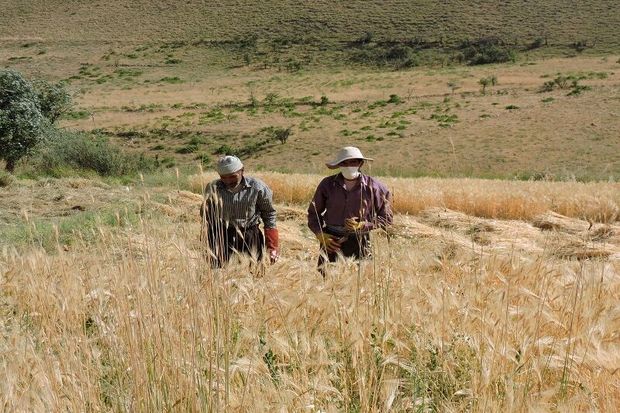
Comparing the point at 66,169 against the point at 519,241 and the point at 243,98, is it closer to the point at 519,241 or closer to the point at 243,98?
the point at 519,241

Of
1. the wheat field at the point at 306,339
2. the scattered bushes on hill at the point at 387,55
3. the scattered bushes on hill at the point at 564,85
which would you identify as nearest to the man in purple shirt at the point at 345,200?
the wheat field at the point at 306,339

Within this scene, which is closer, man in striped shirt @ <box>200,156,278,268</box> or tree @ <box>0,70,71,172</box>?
man in striped shirt @ <box>200,156,278,268</box>

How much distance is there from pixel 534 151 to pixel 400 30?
4723 centimetres

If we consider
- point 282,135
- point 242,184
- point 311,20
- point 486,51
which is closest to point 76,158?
point 282,135

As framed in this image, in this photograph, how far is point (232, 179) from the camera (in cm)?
563

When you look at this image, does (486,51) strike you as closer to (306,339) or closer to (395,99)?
(395,99)

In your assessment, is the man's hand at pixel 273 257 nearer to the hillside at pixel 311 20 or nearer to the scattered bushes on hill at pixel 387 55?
the scattered bushes on hill at pixel 387 55

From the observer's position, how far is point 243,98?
5103 cm

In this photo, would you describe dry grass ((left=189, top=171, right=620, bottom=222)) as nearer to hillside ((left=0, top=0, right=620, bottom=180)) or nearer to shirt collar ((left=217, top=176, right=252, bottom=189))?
hillside ((left=0, top=0, right=620, bottom=180))

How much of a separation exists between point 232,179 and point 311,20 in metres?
74.8

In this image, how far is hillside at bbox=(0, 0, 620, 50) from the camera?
70.1 meters

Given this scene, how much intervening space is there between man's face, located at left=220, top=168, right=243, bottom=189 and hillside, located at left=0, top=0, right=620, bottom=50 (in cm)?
6728

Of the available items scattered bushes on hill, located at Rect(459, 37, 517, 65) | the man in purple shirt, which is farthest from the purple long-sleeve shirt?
scattered bushes on hill, located at Rect(459, 37, 517, 65)

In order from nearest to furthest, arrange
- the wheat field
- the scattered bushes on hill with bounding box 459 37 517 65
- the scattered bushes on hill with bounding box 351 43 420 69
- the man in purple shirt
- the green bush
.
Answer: the wheat field < the man in purple shirt < the green bush < the scattered bushes on hill with bounding box 459 37 517 65 < the scattered bushes on hill with bounding box 351 43 420 69
